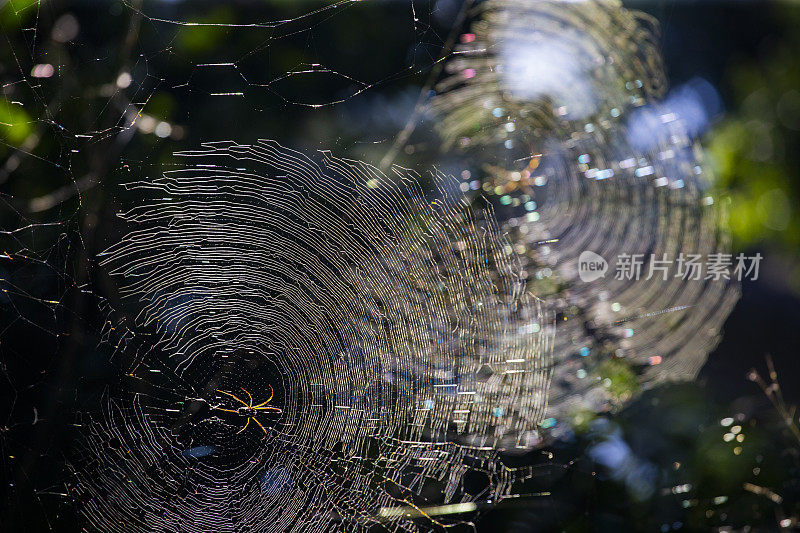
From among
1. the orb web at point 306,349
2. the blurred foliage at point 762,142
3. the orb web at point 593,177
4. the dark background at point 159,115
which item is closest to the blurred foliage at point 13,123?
the dark background at point 159,115

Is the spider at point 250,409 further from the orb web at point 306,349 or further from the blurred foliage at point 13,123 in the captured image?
the blurred foliage at point 13,123

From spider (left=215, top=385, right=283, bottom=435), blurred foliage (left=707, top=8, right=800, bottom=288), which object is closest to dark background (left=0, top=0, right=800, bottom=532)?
blurred foliage (left=707, top=8, right=800, bottom=288)

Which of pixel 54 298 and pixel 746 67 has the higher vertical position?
pixel 746 67

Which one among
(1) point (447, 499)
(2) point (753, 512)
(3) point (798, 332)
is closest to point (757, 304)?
(3) point (798, 332)

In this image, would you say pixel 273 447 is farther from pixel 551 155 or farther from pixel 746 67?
pixel 746 67

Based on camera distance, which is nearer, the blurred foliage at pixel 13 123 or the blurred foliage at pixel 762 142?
the blurred foliage at pixel 13 123

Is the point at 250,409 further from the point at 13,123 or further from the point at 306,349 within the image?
the point at 13,123

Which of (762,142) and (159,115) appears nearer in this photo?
(159,115)

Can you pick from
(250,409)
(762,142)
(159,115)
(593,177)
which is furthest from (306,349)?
(762,142)
